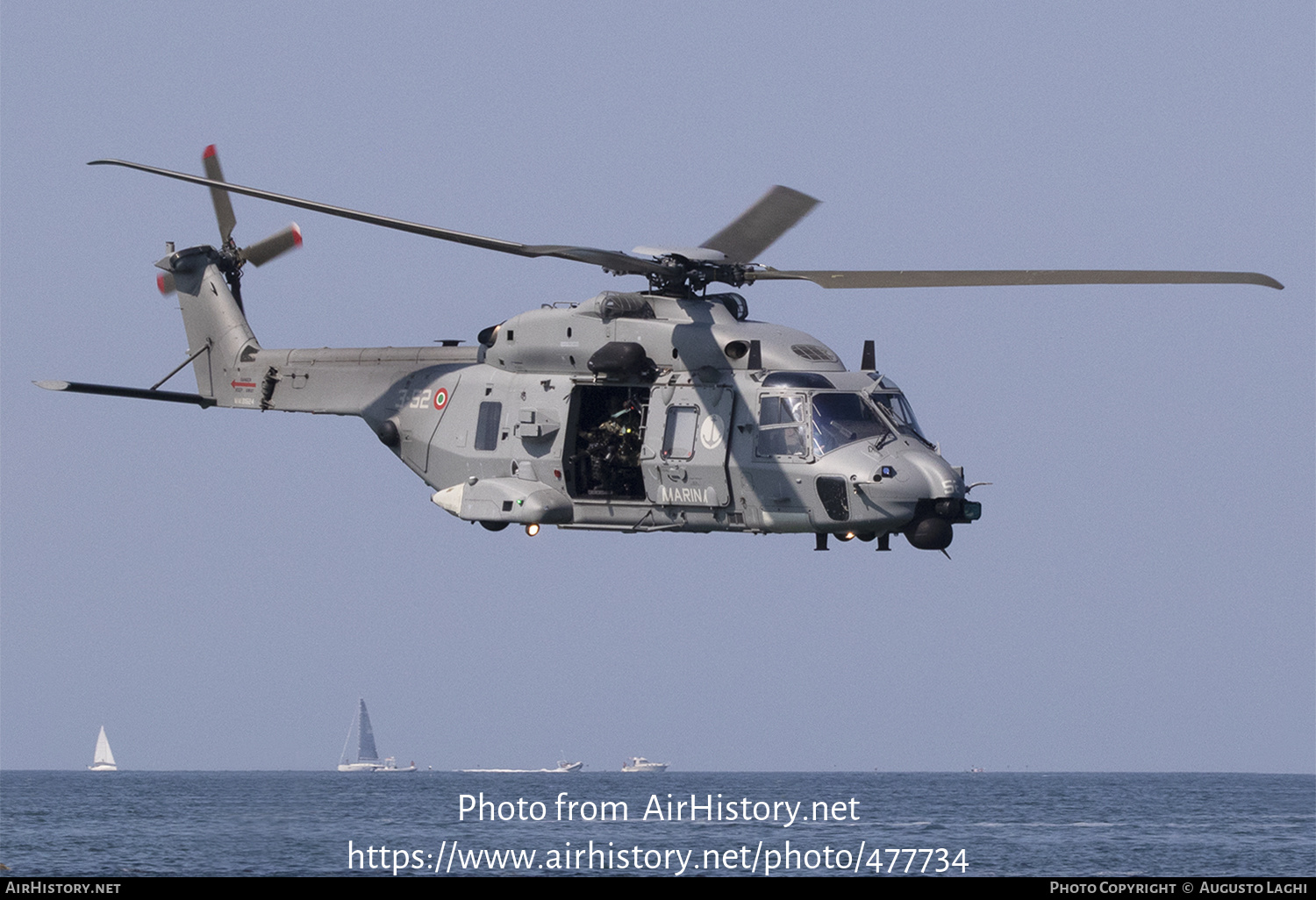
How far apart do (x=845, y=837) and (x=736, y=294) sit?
52.1m

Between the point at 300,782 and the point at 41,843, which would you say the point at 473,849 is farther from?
the point at 300,782

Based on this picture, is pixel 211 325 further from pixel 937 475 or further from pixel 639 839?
pixel 639 839

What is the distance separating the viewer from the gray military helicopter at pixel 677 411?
19.1m

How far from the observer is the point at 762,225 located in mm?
21672

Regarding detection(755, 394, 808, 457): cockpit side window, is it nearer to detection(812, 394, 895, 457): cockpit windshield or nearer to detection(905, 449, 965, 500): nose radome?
detection(812, 394, 895, 457): cockpit windshield

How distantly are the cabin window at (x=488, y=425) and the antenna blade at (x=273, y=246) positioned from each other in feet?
20.3

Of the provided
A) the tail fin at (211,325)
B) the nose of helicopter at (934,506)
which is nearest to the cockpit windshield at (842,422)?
the nose of helicopter at (934,506)

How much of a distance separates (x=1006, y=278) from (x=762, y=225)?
368 centimetres

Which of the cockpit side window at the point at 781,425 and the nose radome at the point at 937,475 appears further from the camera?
the cockpit side window at the point at 781,425

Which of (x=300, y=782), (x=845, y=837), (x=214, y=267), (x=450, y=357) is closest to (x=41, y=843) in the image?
(x=845, y=837)

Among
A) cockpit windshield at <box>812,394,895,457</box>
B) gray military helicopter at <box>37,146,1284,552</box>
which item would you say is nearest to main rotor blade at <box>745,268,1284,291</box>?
gray military helicopter at <box>37,146,1284,552</box>

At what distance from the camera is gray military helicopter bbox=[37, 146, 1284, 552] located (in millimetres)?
19062

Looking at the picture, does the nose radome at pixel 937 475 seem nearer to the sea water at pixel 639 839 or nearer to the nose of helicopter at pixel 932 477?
the nose of helicopter at pixel 932 477

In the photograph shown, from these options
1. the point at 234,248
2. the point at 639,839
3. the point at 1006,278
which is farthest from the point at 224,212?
the point at 639,839
